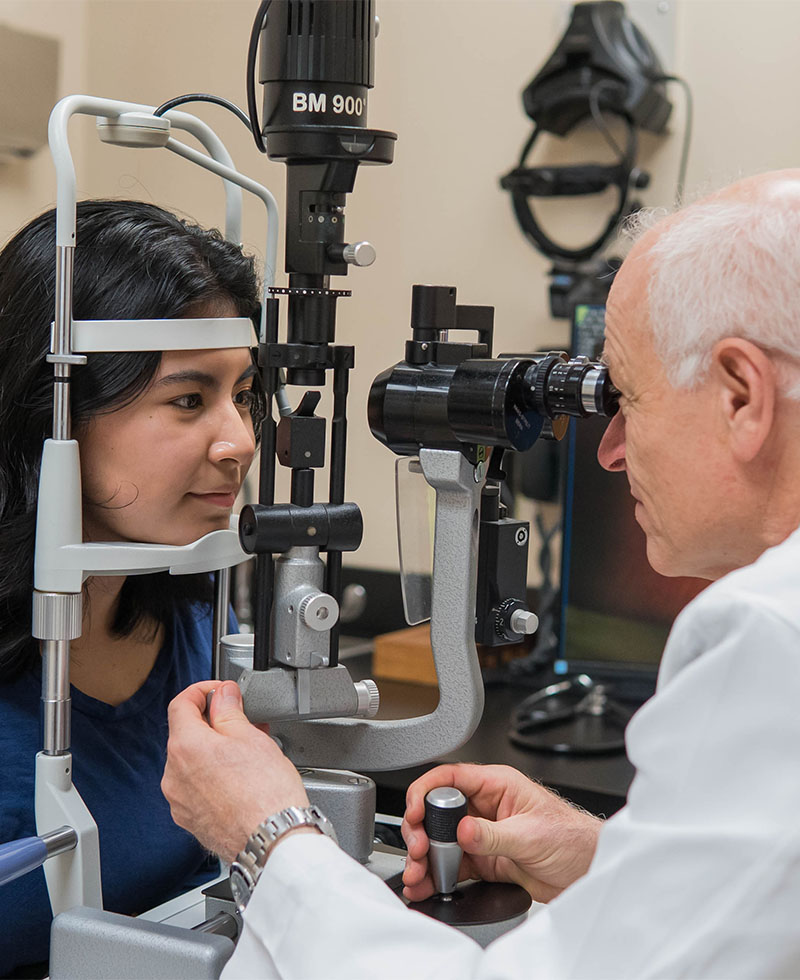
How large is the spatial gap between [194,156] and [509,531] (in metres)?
0.54

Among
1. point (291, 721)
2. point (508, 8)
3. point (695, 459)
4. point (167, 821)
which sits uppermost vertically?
point (508, 8)

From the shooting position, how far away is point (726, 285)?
86 centimetres

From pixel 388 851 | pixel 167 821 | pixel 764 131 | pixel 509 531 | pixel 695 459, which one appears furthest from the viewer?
pixel 764 131

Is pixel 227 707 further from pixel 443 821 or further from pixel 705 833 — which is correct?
pixel 705 833

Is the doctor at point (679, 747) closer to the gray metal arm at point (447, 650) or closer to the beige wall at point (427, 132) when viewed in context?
the gray metal arm at point (447, 650)

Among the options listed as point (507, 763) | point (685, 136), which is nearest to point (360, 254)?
point (507, 763)

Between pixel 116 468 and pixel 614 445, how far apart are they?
555 mm

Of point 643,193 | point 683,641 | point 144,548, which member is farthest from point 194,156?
point 643,193

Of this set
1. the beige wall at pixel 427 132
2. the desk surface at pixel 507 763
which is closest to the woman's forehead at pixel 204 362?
the desk surface at pixel 507 763

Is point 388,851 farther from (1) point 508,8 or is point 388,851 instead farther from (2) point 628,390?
(1) point 508,8

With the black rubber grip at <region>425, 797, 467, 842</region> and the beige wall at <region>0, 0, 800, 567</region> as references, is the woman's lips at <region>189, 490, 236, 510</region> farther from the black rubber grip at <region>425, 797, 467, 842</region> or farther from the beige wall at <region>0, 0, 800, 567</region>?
the beige wall at <region>0, 0, 800, 567</region>

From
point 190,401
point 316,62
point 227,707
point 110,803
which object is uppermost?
point 316,62

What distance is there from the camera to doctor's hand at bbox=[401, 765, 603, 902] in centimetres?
110

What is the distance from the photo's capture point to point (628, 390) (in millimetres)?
978
